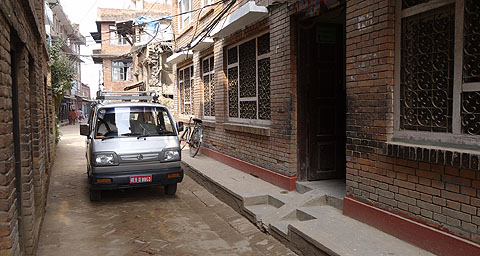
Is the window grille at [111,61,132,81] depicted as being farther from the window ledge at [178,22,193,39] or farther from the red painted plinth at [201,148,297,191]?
the red painted plinth at [201,148,297,191]

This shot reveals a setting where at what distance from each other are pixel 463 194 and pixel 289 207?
2.52m

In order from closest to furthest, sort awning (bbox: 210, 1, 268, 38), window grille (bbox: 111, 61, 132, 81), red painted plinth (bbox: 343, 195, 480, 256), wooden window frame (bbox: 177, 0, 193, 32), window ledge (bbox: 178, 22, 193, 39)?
red painted plinth (bbox: 343, 195, 480, 256) < awning (bbox: 210, 1, 268, 38) < window ledge (bbox: 178, 22, 193, 39) < wooden window frame (bbox: 177, 0, 193, 32) < window grille (bbox: 111, 61, 132, 81)

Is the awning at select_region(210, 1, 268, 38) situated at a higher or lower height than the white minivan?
higher

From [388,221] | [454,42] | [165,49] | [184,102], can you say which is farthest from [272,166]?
[165,49]

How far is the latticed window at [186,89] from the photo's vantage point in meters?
13.4

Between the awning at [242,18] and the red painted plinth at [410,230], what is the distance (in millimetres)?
3963

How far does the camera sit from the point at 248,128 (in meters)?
7.86

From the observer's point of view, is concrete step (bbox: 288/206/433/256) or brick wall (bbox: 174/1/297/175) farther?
brick wall (bbox: 174/1/297/175)

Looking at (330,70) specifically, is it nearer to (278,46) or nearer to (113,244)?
(278,46)

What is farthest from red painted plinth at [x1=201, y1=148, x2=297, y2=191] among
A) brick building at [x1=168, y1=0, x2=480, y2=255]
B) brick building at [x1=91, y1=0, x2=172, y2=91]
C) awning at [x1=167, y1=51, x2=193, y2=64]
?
brick building at [x1=91, y1=0, x2=172, y2=91]

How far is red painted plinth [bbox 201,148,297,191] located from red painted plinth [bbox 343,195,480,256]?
1.56 metres

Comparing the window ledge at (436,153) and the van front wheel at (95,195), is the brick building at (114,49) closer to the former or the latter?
the van front wheel at (95,195)

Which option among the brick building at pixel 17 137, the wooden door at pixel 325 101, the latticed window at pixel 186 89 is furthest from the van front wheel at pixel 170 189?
the latticed window at pixel 186 89

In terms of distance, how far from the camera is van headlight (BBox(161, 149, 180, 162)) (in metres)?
6.94
